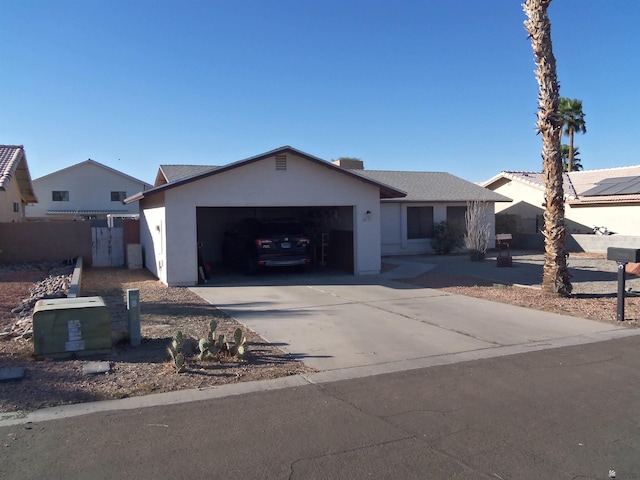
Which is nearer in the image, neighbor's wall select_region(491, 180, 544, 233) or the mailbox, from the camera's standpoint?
the mailbox

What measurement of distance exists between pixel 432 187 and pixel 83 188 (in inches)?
1532

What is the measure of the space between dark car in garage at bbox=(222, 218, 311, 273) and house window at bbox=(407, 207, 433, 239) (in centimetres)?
862

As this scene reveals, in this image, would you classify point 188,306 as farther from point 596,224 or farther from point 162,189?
point 596,224

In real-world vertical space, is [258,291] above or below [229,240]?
below

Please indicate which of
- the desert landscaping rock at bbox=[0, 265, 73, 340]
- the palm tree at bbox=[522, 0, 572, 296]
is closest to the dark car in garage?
the desert landscaping rock at bbox=[0, 265, 73, 340]

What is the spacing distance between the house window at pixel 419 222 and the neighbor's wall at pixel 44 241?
1331 cm

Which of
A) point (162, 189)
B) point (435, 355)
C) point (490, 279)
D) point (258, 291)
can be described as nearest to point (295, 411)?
point (435, 355)

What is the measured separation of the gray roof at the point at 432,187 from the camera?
1003 inches

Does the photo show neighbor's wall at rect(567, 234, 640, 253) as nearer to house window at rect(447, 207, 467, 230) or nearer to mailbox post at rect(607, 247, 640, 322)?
house window at rect(447, 207, 467, 230)

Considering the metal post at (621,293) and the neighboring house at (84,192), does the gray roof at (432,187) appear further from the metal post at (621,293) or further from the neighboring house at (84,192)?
the neighboring house at (84,192)

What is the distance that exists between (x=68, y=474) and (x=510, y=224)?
2688 centimetres

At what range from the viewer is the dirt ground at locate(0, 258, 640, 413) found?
645 centimetres

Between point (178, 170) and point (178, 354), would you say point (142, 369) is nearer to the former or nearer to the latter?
point (178, 354)

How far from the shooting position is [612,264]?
2044 cm
